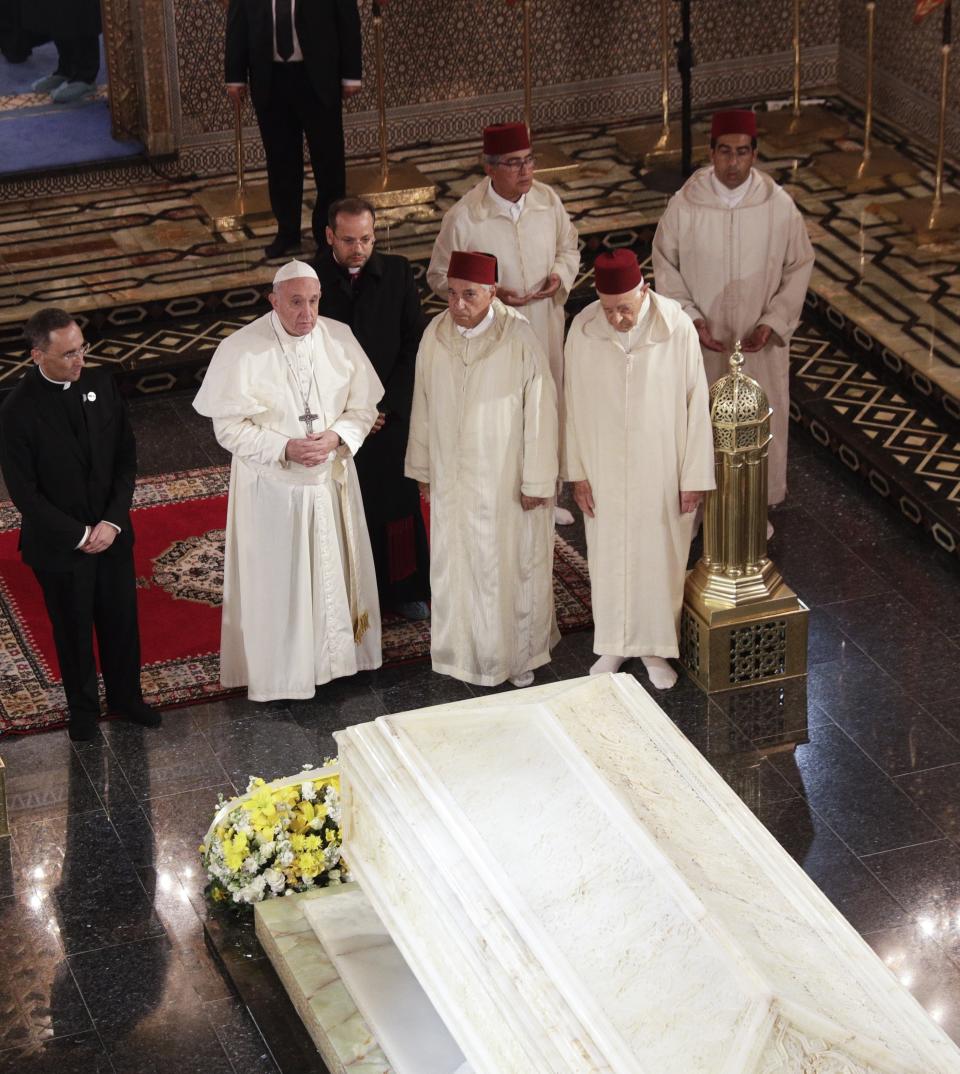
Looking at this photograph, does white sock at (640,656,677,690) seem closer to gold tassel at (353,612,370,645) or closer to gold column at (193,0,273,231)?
gold tassel at (353,612,370,645)

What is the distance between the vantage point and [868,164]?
1088 centimetres

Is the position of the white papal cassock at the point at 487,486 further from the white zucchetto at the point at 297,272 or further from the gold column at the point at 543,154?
the gold column at the point at 543,154

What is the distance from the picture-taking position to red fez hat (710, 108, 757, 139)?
24.2 ft

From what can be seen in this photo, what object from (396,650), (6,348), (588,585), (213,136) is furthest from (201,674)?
(213,136)

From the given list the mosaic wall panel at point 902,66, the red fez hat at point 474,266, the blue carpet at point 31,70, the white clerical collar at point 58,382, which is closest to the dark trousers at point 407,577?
the red fez hat at point 474,266

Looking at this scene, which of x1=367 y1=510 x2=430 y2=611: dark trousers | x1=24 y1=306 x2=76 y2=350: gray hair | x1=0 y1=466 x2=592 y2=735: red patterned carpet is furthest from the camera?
x1=367 y1=510 x2=430 y2=611: dark trousers

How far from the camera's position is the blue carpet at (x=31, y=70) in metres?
11.9

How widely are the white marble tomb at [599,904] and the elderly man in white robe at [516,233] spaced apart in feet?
9.16

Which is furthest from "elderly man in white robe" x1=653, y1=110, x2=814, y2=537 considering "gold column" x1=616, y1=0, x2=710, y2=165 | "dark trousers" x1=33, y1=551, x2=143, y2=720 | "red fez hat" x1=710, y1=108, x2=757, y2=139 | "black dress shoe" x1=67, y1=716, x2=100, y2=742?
"gold column" x1=616, y1=0, x2=710, y2=165

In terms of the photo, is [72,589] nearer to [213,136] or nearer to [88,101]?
[213,136]

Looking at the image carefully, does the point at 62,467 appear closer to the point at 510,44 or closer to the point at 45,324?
the point at 45,324

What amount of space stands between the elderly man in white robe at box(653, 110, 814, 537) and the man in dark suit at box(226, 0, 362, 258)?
7.07 feet

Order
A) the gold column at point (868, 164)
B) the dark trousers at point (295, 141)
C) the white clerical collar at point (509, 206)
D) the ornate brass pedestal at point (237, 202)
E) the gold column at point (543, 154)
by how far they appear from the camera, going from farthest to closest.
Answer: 1. the gold column at point (543, 154)
2. the gold column at point (868, 164)
3. the ornate brass pedestal at point (237, 202)
4. the dark trousers at point (295, 141)
5. the white clerical collar at point (509, 206)

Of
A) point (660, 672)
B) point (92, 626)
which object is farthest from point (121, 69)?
point (660, 672)
